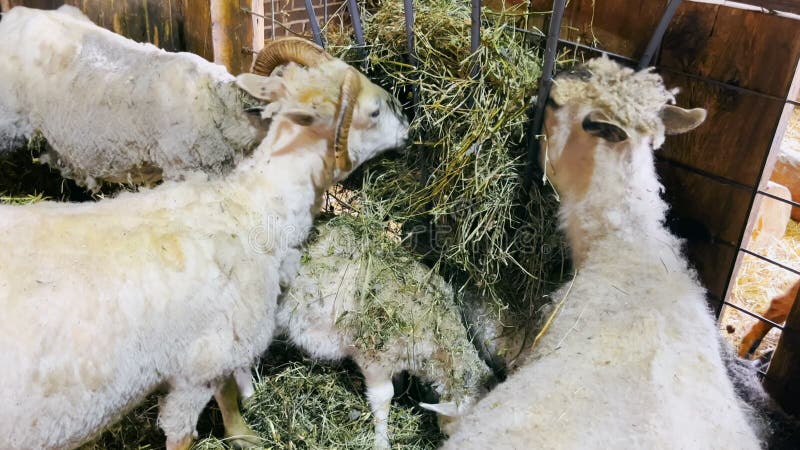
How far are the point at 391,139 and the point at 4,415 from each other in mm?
2468

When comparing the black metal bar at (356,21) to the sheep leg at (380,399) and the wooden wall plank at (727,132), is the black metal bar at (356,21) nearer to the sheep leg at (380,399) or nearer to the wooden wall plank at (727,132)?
the wooden wall plank at (727,132)

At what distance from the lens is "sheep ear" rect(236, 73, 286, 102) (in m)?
3.97

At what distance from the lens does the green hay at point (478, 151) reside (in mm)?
3480

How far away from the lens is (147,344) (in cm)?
318

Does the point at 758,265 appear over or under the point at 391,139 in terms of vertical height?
under

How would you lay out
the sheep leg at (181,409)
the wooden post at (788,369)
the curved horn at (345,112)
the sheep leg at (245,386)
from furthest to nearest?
the sheep leg at (245,386), the curved horn at (345,112), the sheep leg at (181,409), the wooden post at (788,369)

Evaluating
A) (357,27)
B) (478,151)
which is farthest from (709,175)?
(357,27)

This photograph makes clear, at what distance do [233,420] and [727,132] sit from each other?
3.33 metres

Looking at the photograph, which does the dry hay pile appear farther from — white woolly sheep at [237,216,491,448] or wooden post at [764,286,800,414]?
white woolly sheep at [237,216,491,448]

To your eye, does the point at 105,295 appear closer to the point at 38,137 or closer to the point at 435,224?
the point at 435,224

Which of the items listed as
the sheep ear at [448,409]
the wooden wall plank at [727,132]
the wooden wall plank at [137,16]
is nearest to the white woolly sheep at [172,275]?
the sheep ear at [448,409]

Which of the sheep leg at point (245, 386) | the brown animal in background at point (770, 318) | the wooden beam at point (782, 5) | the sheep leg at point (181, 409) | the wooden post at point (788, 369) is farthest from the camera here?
the brown animal in background at point (770, 318)

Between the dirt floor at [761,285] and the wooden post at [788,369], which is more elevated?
the wooden post at [788,369]

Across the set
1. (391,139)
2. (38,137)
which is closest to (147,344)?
(391,139)
